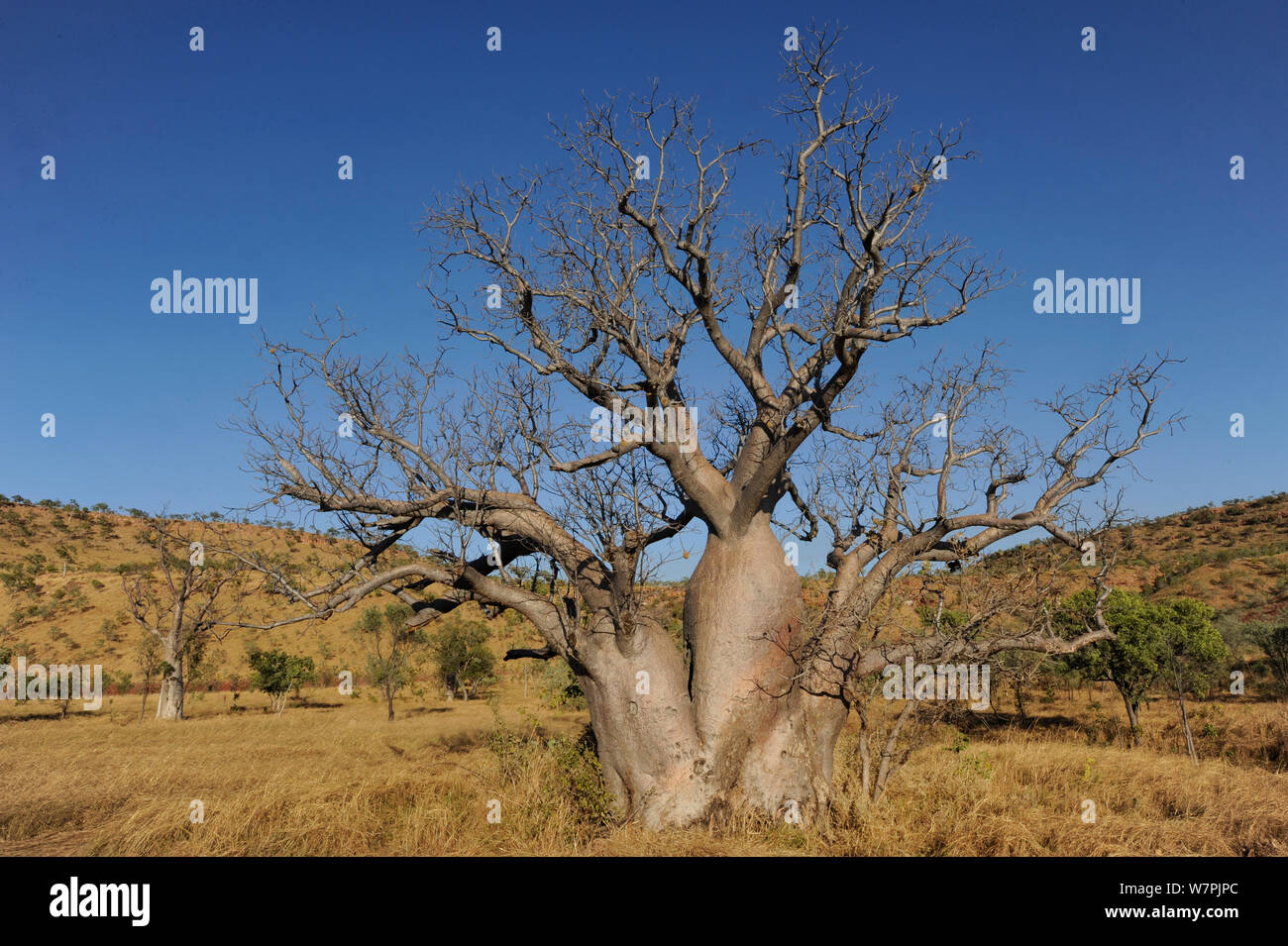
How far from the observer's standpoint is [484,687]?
2733 centimetres

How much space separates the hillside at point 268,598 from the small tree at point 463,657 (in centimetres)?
239

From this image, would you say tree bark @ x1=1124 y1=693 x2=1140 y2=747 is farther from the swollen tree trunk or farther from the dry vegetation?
the swollen tree trunk

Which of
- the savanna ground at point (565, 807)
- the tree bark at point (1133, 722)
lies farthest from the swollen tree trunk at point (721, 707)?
the tree bark at point (1133, 722)

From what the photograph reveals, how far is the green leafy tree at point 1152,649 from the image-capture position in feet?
41.0

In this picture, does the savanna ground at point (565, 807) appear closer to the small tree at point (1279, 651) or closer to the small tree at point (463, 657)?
the small tree at point (1279, 651)

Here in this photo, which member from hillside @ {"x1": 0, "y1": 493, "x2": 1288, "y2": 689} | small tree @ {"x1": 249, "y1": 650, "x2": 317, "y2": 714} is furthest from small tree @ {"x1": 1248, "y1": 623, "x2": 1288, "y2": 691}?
small tree @ {"x1": 249, "y1": 650, "x2": 317, "y2": 714}

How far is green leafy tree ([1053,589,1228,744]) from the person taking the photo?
12500 mm

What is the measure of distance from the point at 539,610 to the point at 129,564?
4218 centimetres

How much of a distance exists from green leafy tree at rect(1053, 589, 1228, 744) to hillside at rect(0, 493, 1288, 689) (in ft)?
28.8
